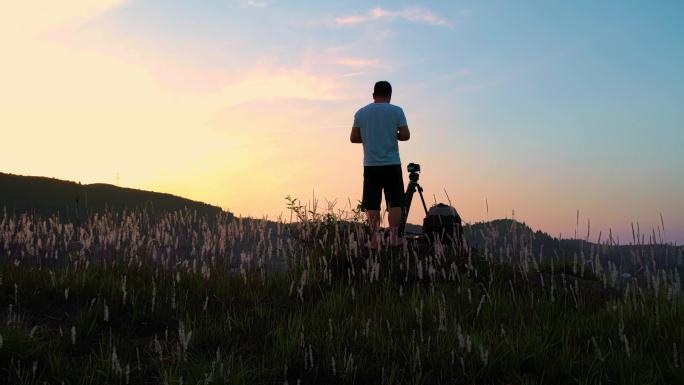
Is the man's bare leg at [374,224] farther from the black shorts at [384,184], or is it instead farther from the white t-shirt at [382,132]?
the white t-shirt at [382,132]

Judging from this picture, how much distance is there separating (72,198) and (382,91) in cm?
1308

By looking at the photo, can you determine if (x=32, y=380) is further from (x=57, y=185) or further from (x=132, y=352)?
(x=57, y=185)

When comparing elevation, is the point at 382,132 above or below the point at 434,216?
above

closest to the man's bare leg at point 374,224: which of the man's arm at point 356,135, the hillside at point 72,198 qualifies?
the man's arm at point 356,135

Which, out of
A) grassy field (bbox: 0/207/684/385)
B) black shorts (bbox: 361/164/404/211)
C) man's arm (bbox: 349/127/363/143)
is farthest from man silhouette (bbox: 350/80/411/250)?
grassy field (bbox: 0/207/684/385)

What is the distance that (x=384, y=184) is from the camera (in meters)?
8.48

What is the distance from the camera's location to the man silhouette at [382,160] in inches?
330

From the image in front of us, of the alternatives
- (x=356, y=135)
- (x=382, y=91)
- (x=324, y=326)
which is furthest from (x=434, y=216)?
(x=324, y=326)

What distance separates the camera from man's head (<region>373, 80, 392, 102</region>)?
340 inches

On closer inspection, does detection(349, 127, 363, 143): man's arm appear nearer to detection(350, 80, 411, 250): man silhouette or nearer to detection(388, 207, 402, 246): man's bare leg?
detection(350, 80, 411, 250): man silhouette

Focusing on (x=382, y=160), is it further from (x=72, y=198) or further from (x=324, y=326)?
(x=72, y=198)

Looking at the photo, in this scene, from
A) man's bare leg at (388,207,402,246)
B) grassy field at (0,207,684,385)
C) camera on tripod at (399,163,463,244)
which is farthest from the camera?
camera on tripod at (399,163,463,244)

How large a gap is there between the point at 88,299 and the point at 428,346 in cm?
400

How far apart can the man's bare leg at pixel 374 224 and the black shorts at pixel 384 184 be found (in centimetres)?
10
